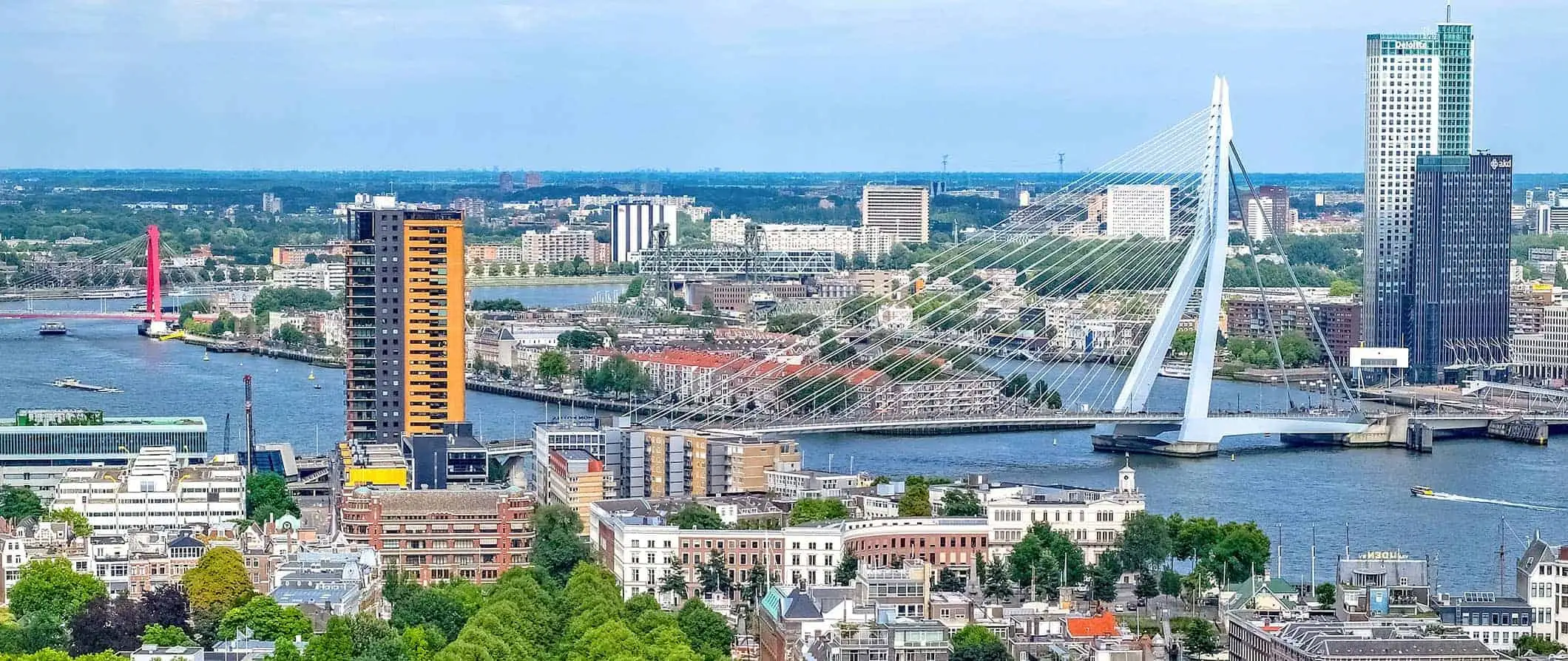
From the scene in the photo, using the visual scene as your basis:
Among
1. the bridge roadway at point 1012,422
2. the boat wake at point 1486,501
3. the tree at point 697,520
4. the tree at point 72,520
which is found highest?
the bridge roadway at point 1012,422

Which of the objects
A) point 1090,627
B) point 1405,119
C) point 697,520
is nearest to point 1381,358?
point 1405,119

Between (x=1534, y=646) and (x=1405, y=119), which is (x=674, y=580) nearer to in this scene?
(x=1534, y=646)

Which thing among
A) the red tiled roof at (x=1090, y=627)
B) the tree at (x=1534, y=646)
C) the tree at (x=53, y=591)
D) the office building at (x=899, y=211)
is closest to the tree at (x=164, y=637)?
the tree at (x=53, y=591)

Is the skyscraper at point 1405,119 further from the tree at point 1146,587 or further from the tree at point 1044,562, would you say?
the tree at point 1146,587

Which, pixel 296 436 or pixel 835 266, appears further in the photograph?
pixel 835 266

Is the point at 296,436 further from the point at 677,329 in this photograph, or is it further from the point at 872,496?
the point at 677,329

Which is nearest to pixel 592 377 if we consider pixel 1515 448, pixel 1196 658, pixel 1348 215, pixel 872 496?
pixel 1515 448
